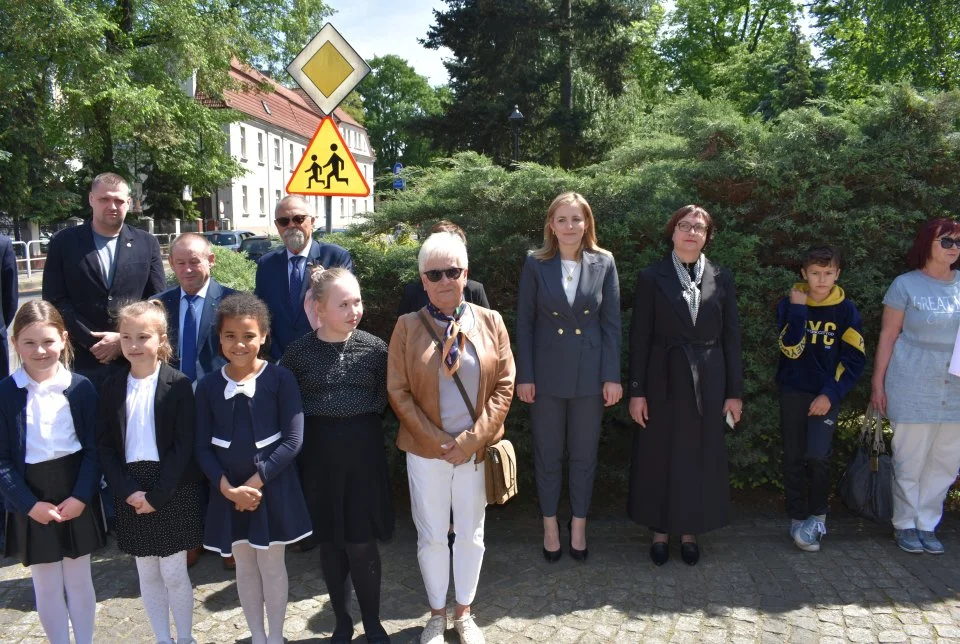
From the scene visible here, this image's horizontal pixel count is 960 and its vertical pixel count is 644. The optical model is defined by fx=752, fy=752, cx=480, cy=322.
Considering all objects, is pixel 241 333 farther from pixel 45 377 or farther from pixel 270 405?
pixel 45 377

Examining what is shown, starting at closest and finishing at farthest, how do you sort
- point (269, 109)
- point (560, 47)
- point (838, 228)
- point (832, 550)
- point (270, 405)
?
point (270, 405) → point (832, 550) → point (838, 228) → point (560, 47) → point (269, 109)

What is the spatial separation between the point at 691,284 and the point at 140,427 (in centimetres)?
291

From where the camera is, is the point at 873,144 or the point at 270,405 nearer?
the point at 270,405

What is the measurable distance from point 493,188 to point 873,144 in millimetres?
2554

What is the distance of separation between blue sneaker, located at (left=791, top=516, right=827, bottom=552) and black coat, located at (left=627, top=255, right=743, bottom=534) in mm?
572

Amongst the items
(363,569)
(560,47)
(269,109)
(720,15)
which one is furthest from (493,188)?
(269,109)

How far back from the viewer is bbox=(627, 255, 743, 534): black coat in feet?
13.9

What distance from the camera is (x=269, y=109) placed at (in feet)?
158

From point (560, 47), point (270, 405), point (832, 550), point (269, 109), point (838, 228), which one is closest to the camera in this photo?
point (270, 405)

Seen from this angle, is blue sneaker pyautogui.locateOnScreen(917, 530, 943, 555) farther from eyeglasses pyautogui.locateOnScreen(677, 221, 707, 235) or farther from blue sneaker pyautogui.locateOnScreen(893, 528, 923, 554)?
eyeglasses pyautogui.locateOnScreen(677, 221, 707, 235)

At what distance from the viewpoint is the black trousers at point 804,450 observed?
14.6 feet

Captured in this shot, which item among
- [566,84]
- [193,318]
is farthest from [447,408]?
[566,84]

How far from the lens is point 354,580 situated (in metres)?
3.46

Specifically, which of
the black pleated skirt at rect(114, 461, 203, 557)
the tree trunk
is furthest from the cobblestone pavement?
the tree trunk
